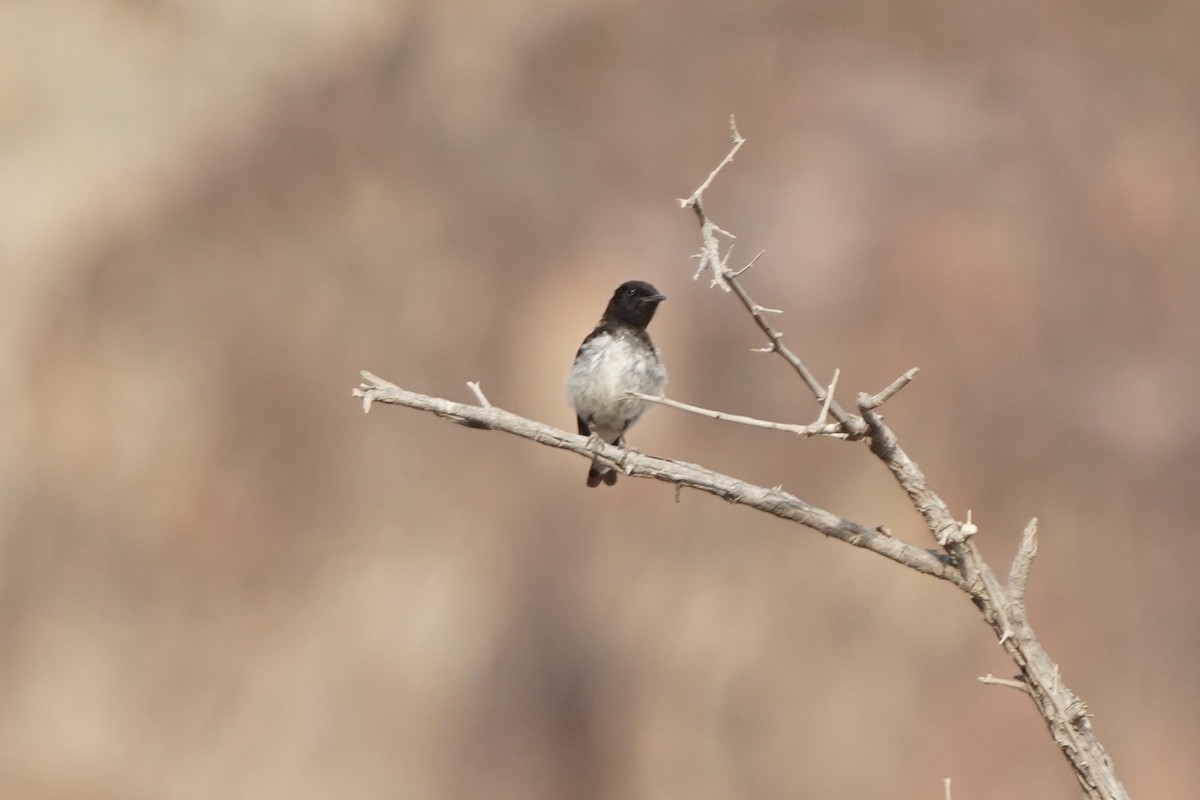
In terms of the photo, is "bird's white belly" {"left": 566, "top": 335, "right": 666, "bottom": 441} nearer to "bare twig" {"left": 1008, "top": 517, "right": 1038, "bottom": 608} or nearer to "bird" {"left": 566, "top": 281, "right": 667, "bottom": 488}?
"bird" {"left": 566, "top": 281, "right": 667, "bottom": 488}

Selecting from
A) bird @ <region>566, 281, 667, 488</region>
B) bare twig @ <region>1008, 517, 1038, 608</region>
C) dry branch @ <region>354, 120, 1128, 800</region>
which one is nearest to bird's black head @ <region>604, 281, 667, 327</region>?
bird @ <region>566, 281, 667, 488</region>

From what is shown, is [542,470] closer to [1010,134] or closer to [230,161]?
[230,161]

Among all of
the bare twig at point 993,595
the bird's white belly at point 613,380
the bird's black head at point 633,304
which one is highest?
the bird's black head at point 633,304

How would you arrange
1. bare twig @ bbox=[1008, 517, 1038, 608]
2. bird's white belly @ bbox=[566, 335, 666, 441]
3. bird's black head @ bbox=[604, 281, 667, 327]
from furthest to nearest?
bird's black head @ bbox=[604, 281, 667, 327], bird's white belly @ bbox=[566, 335, 666, 441], bare twig @ bbox=[1008, 517, 1038, 608]

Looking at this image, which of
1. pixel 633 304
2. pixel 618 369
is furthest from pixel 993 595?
pixel 633 304

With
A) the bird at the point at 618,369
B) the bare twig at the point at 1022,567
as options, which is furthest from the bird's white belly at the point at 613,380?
the bare twig at the point at 1022,567

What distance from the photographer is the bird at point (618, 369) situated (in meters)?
5.73

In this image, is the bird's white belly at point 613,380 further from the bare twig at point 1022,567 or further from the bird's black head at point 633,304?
the bare twig at point 1022,567

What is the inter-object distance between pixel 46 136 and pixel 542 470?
4.94 meters

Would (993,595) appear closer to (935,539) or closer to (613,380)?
(935,539)

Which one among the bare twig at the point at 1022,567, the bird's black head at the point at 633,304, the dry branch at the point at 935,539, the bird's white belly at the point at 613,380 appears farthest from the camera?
the bird's black head at the point at 633,304

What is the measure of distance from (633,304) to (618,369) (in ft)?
1.13

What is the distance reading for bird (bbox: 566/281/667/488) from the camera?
5.73 meters

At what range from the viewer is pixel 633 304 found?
5.89 meters
